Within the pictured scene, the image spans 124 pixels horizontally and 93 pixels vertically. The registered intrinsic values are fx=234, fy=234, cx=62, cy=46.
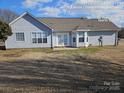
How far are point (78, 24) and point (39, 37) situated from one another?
806cm

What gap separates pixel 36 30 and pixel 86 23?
9917 mm

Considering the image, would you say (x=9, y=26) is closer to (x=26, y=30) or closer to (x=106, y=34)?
(x=26, y=30)

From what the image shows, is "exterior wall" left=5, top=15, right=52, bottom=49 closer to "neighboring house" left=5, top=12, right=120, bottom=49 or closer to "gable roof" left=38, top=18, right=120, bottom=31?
"neighboring house" left=5, top=12, right=120, bottom=49

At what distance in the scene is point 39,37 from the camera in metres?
33.4

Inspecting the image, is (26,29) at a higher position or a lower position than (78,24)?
lower

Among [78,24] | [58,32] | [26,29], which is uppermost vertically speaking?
[78,24]

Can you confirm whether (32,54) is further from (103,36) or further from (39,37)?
(103,36)

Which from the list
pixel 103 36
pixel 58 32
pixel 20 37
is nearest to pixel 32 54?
pixel 20 37

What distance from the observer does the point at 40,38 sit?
1315 inches

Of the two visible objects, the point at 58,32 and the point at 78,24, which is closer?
the point at 58,32

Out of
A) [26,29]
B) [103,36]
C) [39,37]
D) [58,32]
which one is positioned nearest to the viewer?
[26,29]

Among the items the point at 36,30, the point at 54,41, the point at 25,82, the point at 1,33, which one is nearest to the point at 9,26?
the point at 1,33

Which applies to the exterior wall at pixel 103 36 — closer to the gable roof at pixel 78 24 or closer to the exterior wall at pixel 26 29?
the gable roof at pixel 78 24

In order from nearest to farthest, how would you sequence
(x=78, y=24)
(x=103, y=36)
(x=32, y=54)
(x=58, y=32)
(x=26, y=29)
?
(x=32, y=54)
(x=26, y=29)
(x=58, y=32)
(x=103, y=36)
(x=78, y=24)
